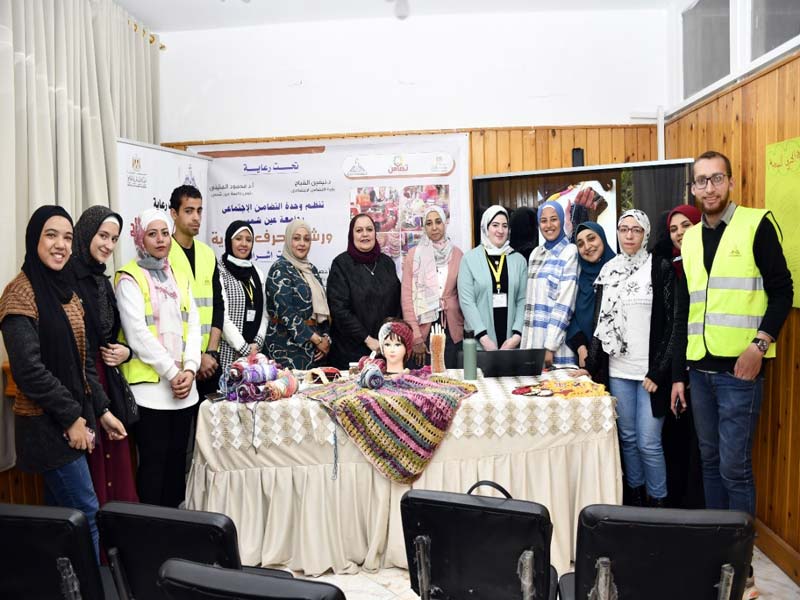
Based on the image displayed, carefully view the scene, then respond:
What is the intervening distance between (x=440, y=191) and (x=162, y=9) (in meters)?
2.21

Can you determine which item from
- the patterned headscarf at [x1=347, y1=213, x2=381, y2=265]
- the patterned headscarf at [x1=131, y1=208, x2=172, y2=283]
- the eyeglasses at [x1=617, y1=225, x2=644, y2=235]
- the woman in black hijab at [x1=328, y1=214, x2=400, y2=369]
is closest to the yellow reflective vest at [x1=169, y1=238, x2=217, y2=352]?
the patterned headscarf at [x1=131, y1=208, x2=172, y2=283]

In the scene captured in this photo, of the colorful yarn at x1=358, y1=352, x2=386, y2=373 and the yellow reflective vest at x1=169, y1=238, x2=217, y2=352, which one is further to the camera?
the yellow reflective vest at x1=169, y1=238, x2=217, y2=352

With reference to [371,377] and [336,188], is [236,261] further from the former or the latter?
[371,377]

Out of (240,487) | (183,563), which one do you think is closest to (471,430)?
(240,487)

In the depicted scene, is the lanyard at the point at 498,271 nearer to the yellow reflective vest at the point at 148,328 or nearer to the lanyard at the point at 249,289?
the lanyard at the point at 249,289

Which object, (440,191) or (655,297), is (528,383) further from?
(440,191)

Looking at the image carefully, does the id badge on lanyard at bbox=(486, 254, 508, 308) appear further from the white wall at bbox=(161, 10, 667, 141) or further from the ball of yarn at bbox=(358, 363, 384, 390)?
the white wall at bbox=(161, 10, 667, 141)

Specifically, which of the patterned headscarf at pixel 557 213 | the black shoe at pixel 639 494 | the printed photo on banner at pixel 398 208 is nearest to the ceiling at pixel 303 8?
the printed photo on banner at pixel 398 208

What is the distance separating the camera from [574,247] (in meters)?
3.63

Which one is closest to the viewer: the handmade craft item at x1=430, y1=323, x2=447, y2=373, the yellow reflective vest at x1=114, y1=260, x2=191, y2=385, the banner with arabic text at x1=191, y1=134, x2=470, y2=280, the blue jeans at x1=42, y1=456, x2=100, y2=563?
the blue jeans at x1=42, y1=456, x2=100, y2=563

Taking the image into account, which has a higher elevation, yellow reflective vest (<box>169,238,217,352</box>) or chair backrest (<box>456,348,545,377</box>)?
yellow reflective vest (<box>169,238,217,352</box>)

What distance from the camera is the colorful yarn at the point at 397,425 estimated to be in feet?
8.68

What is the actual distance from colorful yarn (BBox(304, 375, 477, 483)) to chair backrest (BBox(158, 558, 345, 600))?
61.3 inches

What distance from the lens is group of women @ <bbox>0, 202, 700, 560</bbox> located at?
2234 mm
